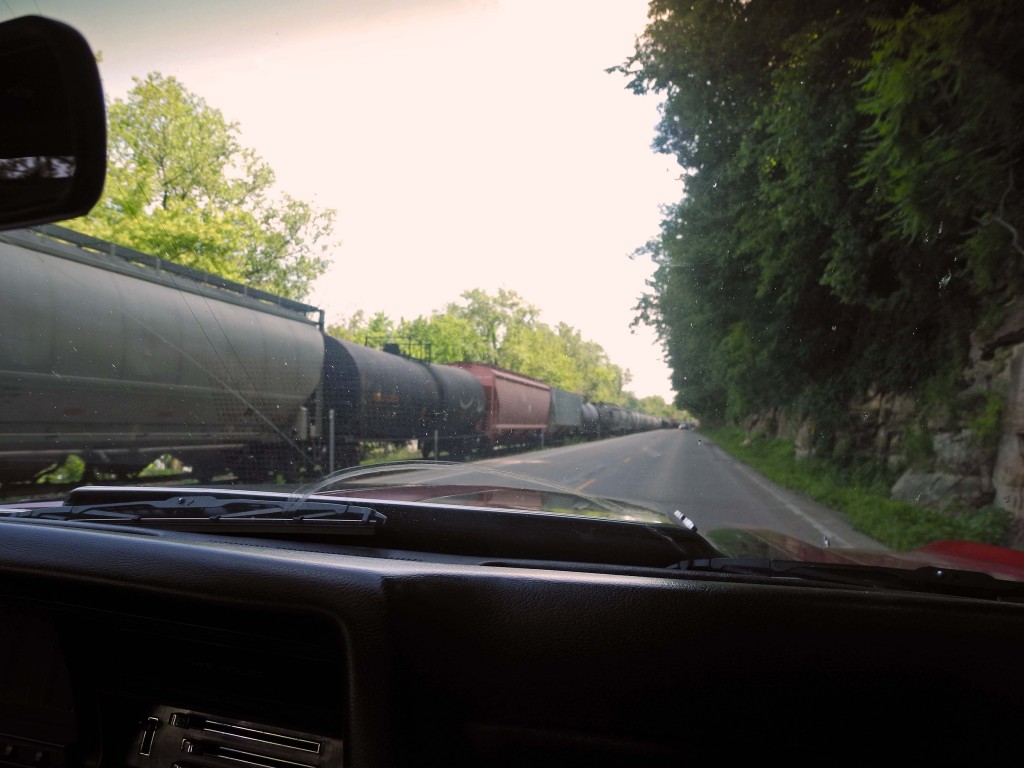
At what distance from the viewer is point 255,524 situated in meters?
2.17

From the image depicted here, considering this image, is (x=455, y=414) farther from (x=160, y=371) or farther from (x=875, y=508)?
(x=875, y=508)

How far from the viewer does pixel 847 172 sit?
6430mm

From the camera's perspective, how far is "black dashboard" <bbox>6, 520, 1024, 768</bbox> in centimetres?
155

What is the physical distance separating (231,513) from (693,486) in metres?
5.74

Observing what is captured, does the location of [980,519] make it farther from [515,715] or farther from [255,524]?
[255,524]

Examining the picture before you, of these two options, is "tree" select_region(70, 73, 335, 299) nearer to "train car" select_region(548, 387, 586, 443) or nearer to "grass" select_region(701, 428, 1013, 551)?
"train car" select_region(548, 387, 586, 443)

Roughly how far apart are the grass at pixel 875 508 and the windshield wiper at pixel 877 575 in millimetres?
3476

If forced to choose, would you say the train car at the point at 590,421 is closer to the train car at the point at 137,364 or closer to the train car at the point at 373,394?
the train car at the point at 373,394

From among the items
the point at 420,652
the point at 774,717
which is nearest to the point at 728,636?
the point at 774,717

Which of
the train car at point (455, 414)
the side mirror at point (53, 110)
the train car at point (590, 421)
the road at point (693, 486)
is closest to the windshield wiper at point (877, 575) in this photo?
Answer: the side mirror at point (53, 110)

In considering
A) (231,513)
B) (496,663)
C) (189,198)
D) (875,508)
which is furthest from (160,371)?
(875,508)

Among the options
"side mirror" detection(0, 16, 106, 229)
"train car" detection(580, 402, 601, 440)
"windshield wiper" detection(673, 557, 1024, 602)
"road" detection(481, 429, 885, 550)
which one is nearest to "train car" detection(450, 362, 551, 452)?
"road" detection(481, 429, 885, 550)

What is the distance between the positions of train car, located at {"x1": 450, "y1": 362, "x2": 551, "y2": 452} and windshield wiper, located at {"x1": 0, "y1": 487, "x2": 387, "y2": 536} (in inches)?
110

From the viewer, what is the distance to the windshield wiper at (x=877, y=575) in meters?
1.76
